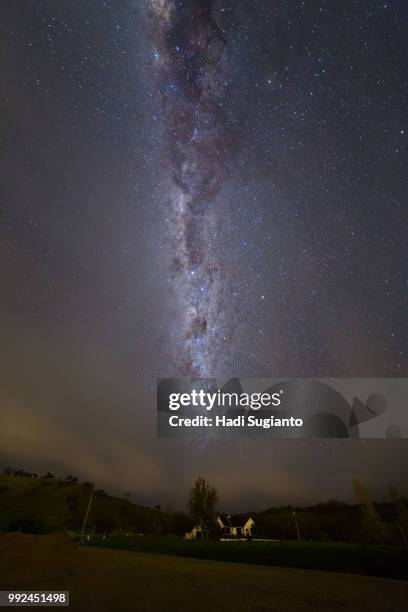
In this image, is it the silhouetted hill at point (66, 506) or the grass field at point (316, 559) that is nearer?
the grass field at point (316, 559)

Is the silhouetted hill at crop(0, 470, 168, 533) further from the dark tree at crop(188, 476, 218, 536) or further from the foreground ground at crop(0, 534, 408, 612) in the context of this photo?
A: the foreground ground at crop(0, 534, 408, 612)

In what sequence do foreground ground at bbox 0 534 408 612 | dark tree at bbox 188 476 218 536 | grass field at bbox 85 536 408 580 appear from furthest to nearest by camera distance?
dark tree at bbox 188 476 218 536
grass field at bbox 85 536 408 580
foreground ground at bbox 0 534 408 612

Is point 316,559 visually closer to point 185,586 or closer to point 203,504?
point 185,586

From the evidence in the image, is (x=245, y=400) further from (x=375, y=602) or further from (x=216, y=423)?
(x=375, y=602)

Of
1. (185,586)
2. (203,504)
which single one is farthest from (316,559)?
(203,504)

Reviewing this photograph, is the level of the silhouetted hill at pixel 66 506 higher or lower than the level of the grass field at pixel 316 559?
higher

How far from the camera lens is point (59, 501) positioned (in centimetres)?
8881

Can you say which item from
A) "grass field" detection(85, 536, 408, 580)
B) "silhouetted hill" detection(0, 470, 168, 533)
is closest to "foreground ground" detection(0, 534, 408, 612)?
"grass field" detection(85, 536, 408, 580)

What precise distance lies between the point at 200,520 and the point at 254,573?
5661 centimetres

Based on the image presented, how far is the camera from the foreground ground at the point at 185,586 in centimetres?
989

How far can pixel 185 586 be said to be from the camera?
40.1 ft

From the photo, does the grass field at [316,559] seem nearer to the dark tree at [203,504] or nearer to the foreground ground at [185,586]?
the foreground ground at [185,586]

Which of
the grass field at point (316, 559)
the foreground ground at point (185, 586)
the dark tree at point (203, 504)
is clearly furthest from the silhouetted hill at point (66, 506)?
the foreground ground at point (185, 586)

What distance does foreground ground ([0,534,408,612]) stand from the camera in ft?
32.4
